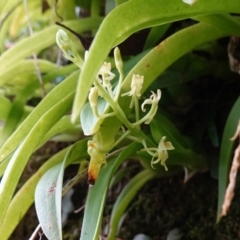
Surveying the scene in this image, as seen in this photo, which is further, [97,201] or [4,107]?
[4,107]

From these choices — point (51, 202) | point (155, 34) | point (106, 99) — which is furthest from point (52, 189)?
point (155, 34)

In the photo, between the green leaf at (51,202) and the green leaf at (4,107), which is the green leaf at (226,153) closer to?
the green leaf at (51,202)

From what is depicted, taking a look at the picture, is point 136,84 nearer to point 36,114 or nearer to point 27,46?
point 36,114

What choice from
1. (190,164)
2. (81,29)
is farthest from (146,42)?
(190,164)

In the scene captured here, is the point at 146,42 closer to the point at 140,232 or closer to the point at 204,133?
the point at 204,133

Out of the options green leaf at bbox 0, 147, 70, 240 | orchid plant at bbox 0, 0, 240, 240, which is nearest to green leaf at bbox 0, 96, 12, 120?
orchid plant at bbox 0, 0, 240, 240

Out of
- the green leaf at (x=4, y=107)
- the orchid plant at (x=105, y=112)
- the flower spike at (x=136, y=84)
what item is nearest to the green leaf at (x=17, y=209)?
the orchid plant at (x=105, y=112)

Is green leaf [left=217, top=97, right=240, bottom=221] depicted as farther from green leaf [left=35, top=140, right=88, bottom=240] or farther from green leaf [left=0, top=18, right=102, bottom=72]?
green leaf [left=0, top=18, right=102, bottom=72]
